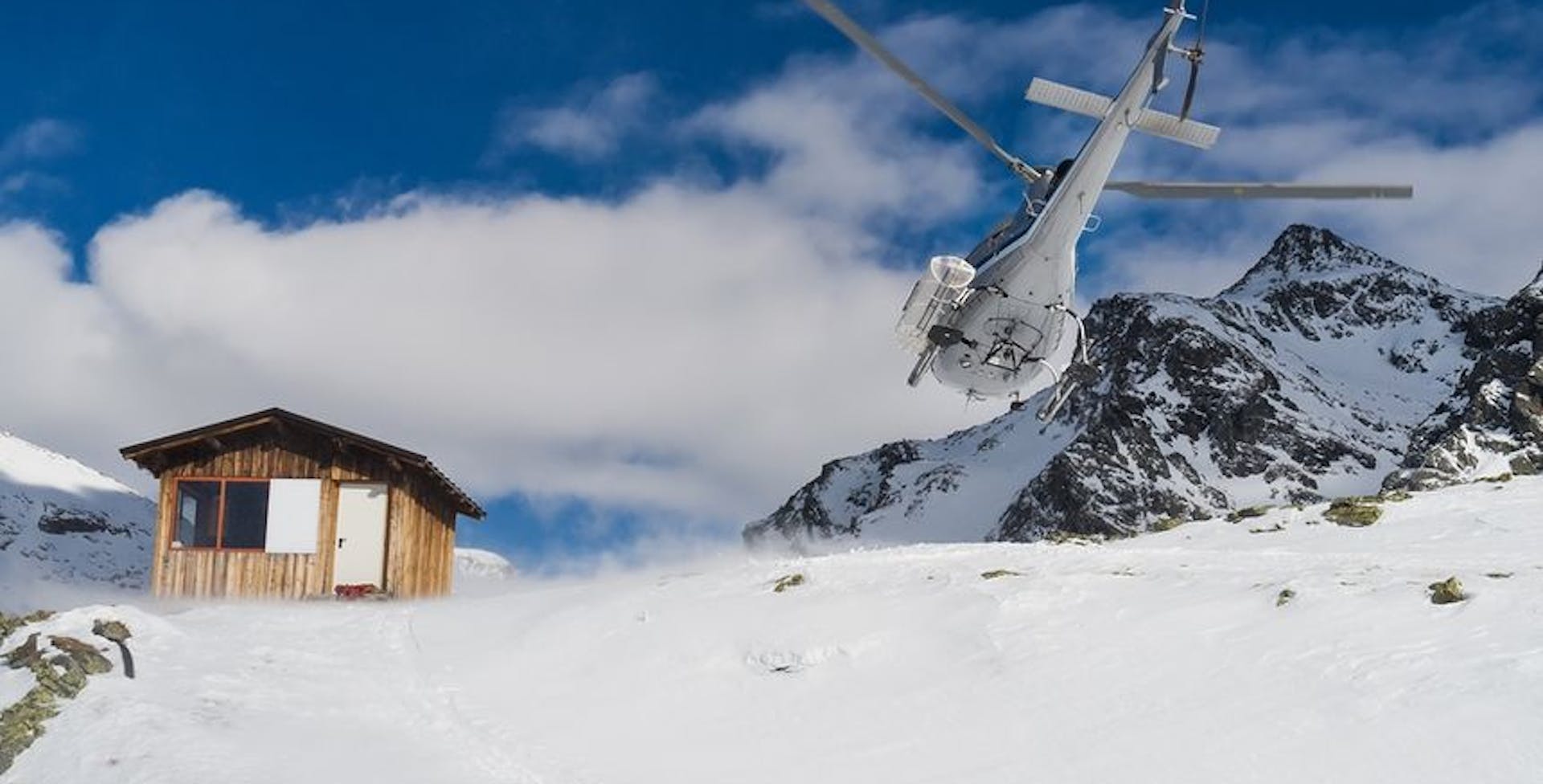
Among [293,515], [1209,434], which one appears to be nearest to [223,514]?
[293,515]

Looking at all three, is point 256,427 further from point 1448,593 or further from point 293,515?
point 1448,593

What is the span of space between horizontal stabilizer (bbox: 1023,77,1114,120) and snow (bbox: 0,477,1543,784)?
9342 millimetres

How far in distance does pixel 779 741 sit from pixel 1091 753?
11.3 ft

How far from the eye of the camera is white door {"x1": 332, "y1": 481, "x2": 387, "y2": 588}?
29.4 meters

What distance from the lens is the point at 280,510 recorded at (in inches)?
1154

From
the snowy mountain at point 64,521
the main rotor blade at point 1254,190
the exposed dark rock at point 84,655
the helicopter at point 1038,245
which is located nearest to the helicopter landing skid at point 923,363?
the helicopter at point 1038,245

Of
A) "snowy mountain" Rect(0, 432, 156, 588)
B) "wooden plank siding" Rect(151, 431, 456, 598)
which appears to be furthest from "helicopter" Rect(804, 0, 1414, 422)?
"snowy mountain" Rect(0, 432, 156, 588)

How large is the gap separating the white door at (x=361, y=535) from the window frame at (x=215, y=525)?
62.0 inches

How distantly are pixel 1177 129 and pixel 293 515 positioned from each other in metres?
20.0

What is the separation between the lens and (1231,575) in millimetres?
16953

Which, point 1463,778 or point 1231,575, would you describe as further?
point 1231,575

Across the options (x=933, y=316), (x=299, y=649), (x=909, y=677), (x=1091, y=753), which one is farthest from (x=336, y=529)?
(x=1091, y=753)

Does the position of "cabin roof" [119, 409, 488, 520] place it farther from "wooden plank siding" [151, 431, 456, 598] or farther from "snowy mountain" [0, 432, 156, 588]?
"snowy mountain" [0, 432, 156, 588]

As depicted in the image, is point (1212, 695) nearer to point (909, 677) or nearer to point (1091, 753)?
point (1091, 753)
